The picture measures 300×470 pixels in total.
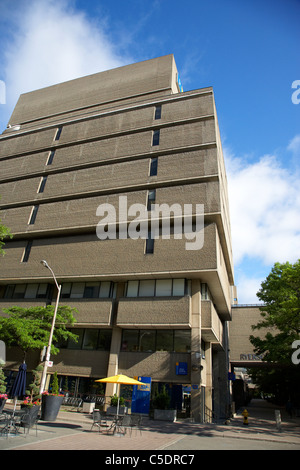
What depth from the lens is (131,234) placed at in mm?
30141

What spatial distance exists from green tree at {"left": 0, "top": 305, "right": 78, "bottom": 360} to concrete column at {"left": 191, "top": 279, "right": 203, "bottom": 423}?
10.7m

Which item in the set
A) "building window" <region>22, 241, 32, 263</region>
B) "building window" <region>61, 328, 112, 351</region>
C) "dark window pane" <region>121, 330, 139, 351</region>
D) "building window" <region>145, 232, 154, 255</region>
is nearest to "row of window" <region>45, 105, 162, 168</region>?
"building window" <region>22, 241, 32, 263</region>

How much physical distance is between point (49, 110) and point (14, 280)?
28.4 meters

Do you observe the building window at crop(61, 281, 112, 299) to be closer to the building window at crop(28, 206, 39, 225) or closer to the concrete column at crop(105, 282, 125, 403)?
the concrete column at crop(105, 282, 125, 403)

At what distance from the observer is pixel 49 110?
47.8 metres

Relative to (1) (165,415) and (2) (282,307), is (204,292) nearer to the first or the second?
(2) (282,307)

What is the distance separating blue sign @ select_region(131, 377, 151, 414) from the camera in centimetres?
2462

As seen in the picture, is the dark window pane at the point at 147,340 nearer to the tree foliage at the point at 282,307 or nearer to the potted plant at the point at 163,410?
the potted plant at the point at 163,410

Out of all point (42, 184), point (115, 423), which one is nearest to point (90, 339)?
point (115, 423)
